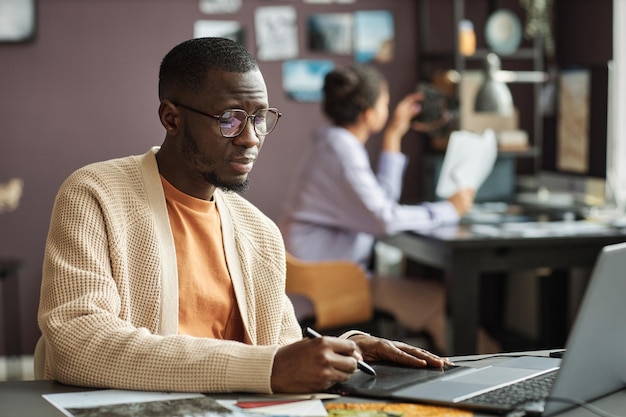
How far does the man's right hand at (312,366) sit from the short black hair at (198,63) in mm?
543

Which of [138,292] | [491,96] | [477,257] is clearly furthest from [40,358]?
[491,96]

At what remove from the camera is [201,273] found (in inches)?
68.4

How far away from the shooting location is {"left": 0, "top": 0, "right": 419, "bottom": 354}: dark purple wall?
14.4 ft

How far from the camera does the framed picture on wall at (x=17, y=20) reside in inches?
171

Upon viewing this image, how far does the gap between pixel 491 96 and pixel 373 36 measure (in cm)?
90

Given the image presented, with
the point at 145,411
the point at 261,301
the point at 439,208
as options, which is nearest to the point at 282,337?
the point at 261,301

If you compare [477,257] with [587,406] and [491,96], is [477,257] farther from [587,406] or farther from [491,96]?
[587,406]

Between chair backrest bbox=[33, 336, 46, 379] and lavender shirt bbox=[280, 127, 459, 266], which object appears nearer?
chair backrest bbox=[33, 336, 46, 379]

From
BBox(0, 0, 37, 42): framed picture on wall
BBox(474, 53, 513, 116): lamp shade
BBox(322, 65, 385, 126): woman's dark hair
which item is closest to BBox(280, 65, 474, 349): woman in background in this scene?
BBox(322, 65, 385, 126): woman's dark hair

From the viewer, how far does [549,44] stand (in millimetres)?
4680

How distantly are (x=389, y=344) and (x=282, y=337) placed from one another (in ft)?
1.03

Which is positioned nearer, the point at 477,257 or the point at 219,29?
the point at 477,257

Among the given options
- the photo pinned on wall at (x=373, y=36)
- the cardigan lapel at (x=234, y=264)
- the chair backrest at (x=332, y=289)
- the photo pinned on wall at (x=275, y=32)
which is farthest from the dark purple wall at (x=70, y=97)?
the cardigan lapel at (x=234, y=264)

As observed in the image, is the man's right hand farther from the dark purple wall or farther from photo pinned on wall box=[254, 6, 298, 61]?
photo pinned on wall box=[254, 6, 298, 61]
